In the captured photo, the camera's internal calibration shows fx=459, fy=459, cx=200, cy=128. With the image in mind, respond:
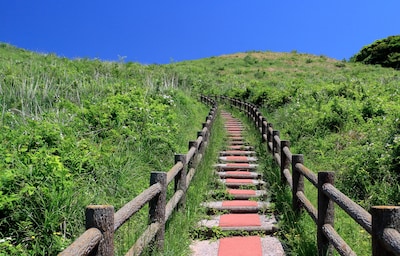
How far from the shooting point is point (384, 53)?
58.4m

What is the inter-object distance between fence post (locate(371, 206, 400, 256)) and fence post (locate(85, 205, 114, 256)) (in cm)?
187

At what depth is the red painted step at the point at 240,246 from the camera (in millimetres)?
5766

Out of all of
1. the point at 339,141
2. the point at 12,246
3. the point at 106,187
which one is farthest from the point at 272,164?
the point at 12,246

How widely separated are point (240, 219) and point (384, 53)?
188 feet

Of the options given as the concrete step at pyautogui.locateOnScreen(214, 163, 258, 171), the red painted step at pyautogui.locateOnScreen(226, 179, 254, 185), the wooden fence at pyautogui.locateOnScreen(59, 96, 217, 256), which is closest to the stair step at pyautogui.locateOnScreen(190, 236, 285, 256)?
the wooden fence at pyautogui.locateOnScreen(59, 96, 217, 256)

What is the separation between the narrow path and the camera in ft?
19.5

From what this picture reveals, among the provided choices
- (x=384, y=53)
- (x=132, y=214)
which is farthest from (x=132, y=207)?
(x=384, y=53)

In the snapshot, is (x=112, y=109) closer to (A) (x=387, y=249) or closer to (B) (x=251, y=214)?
(B) (x=251, y=214)

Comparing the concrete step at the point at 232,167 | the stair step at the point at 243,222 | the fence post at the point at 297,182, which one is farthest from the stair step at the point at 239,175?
the fence post at the point at 297,182

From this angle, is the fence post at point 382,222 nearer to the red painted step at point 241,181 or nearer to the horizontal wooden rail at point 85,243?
the horizontal wooden rail at point 85,243

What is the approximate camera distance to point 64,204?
16.1 ft

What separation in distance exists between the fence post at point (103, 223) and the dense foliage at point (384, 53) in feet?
183

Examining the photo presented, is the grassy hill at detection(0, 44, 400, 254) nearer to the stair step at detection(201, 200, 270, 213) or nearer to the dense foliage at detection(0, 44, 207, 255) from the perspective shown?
the dense foliage at detection(0, 44, 207, 255)

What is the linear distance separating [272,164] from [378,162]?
2747mm
